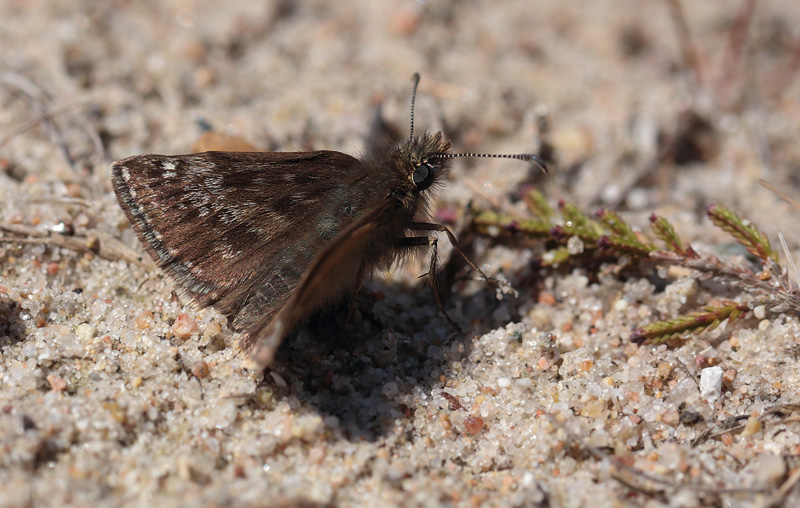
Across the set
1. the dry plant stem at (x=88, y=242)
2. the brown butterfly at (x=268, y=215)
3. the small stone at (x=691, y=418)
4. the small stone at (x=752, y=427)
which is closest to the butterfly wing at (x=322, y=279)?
the brown butterfly at (x=268, y=215)

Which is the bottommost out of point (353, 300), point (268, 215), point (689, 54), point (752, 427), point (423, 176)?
point (752, 427)

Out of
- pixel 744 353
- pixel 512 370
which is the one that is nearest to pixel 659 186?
pixel 744 353

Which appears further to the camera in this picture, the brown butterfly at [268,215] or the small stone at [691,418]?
the brown butterfly at [268,215]

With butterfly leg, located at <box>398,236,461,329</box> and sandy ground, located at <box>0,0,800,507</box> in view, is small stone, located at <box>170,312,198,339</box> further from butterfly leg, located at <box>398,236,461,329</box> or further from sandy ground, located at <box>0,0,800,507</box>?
butterfly leg, located at <box>398,236,461,329</box>

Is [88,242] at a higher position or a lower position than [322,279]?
higher

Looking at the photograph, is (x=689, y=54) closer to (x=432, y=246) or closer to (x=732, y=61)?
(x=732, y=61)

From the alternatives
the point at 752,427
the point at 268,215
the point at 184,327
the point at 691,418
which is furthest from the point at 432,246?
the point at 752,427

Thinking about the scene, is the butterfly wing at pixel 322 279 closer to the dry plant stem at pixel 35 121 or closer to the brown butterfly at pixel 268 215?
the brown butterfly at pixel 268 215
